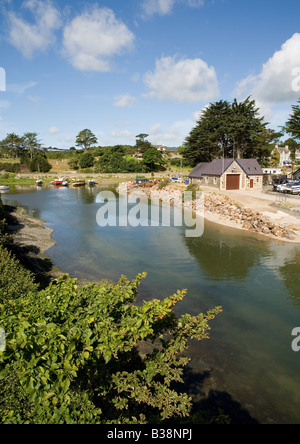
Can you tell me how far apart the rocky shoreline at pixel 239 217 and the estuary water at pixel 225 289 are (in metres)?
1.82

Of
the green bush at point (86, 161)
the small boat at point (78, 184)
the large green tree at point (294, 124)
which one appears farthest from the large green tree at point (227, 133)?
the green bush at point (86, 161)

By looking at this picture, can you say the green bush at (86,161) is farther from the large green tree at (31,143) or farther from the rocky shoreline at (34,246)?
the rocky shoreline at (34,246)

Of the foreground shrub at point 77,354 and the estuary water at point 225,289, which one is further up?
the foreground shrub at point 77,354

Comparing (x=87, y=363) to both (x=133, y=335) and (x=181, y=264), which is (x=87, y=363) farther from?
(x=181, y=264)

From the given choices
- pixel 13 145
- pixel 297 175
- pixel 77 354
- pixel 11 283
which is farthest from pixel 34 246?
pixel 13 145

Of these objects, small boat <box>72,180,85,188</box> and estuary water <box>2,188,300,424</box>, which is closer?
estuary water <box>2,188,300,424</box>

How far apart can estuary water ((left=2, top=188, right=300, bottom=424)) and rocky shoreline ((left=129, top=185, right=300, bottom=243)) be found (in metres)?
1.82

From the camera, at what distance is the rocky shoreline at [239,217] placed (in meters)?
29.3

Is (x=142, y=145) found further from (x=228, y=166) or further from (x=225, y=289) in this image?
(x=225, y=289)

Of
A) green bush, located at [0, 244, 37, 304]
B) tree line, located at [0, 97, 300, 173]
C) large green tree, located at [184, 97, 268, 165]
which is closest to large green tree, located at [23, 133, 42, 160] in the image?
tree line, located at [0, 97, 300, 173]

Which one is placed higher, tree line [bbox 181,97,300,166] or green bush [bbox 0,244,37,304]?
tree line [bbox 181,97,300,166]

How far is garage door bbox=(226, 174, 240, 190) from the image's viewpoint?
5166 cm

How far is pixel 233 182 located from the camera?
5188 centimetres

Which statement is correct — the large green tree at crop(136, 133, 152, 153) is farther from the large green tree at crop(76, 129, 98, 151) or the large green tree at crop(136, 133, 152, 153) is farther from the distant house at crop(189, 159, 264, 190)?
the distant house at crop(189, 159, 264, 190)
